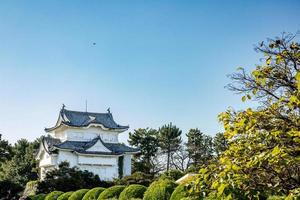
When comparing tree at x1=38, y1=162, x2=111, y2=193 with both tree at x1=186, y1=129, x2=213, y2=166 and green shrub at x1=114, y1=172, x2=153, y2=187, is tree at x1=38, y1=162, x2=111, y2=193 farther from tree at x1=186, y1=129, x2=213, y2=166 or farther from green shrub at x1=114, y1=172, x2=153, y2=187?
tree at x1=186, y1=129, x2=213, y2=166

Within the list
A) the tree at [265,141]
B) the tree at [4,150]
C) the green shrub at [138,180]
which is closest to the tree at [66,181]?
the green shrub at [138,180]

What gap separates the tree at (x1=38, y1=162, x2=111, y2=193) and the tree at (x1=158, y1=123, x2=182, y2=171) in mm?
17108

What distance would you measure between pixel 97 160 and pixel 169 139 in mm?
11756

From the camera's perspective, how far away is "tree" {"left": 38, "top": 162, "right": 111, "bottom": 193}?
26297mm

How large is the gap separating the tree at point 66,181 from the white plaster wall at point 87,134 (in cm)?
883

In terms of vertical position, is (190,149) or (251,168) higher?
(190,149)

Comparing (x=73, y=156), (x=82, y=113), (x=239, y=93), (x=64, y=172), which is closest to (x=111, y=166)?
(x=73, y=156)

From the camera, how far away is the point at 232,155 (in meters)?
3.52

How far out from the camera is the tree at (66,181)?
86.3 ft

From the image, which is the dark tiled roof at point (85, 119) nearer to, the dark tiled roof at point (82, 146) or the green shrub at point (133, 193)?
the dark tiled roof at point (82, 146)

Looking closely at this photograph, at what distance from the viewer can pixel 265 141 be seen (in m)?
3.42

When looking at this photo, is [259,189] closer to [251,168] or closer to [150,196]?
[251,168]

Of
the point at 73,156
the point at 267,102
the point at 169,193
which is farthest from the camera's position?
the point at 73,156

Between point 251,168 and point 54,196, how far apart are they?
59.9 ft
